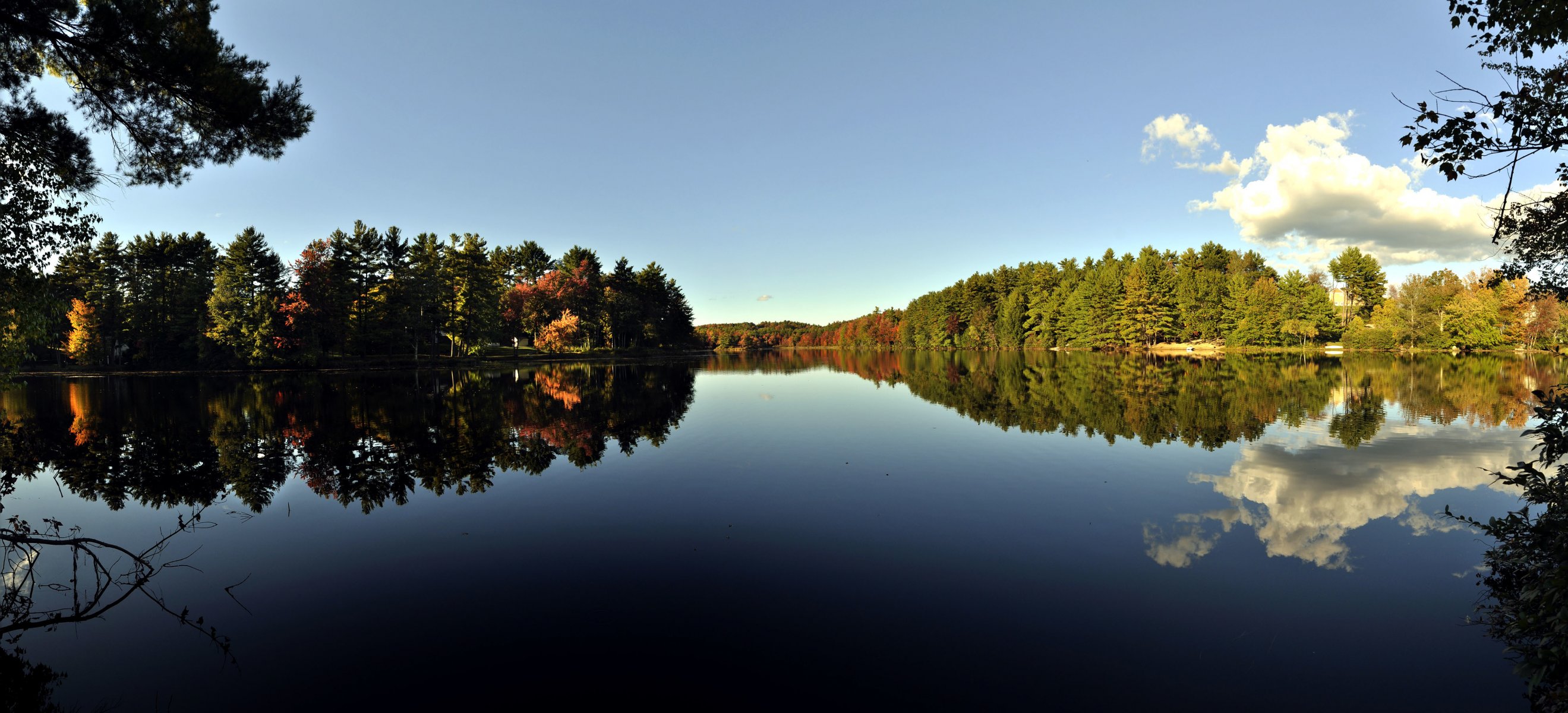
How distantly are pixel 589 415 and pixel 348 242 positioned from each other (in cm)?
4479

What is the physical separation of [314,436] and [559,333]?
192ft

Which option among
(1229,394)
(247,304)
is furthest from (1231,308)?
(247,304)

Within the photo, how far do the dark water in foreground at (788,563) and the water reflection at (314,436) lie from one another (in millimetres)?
159

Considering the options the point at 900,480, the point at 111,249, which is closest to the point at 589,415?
the point at 900,480

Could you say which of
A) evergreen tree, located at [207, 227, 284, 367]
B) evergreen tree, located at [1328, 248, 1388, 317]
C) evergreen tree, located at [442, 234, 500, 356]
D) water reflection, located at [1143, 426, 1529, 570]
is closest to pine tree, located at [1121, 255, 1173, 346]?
evergreen tree, located at [1328, 248, 1388, 317]

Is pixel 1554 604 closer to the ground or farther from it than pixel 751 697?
farther from it

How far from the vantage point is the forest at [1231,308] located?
62406 millimetres

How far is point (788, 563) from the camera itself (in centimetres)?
791

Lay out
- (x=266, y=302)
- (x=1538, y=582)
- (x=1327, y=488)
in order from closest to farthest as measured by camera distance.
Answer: (x=1538, y=582), (x=1327, y=488), (x=266, y=302)

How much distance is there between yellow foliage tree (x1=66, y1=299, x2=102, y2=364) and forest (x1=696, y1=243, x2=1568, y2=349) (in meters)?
107

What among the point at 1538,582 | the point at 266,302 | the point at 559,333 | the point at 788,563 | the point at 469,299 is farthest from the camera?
the point at 559,333

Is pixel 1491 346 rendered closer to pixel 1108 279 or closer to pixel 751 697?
pixel 1108 279

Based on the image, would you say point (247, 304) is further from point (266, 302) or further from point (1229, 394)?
point (1229, 394)

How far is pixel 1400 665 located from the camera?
530 cm
